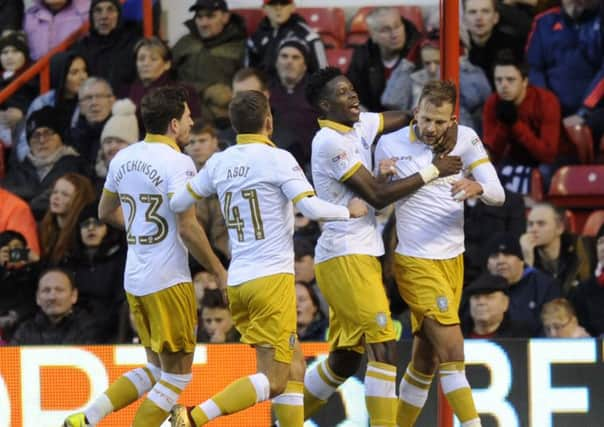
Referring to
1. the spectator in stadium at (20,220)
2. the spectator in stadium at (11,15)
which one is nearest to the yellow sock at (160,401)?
the spectator in stadium at (20,220)

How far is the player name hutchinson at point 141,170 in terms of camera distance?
859 cm

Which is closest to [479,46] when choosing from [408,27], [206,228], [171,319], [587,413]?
[408,27]

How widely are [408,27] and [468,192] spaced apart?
4.05 metres

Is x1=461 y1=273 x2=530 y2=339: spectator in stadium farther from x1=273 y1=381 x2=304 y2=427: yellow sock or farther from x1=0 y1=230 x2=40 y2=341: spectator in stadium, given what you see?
x1=0 y1=230 x2=40 y2=341: spectator in stadium

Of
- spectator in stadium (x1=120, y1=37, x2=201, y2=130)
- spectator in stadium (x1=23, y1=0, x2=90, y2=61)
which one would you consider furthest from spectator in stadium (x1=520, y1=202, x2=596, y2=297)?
spectator in stadium (x1=23, y1=0, x2=90, y2=61)

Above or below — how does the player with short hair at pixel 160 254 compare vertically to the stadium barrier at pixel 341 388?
above

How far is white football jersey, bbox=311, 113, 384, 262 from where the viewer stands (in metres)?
8.58

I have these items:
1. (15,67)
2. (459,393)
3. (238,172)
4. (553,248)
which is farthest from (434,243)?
(15,67)

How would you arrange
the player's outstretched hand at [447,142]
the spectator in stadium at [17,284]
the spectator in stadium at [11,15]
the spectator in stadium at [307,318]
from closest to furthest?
the player's outstretched hand at [447,142], the spectator in stadium at [307,318], the spectator in stadium at [17,284], the spectator in stadium at [11,15]

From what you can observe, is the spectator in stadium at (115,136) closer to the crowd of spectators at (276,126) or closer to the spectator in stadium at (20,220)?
the crowd of spectators at (276,126)

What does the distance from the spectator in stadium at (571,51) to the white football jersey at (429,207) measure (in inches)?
141

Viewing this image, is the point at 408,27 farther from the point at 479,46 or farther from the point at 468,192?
the point at 468,192

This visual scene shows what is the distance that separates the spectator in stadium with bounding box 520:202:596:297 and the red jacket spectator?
31.0 inches

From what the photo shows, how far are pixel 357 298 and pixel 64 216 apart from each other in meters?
3.61
